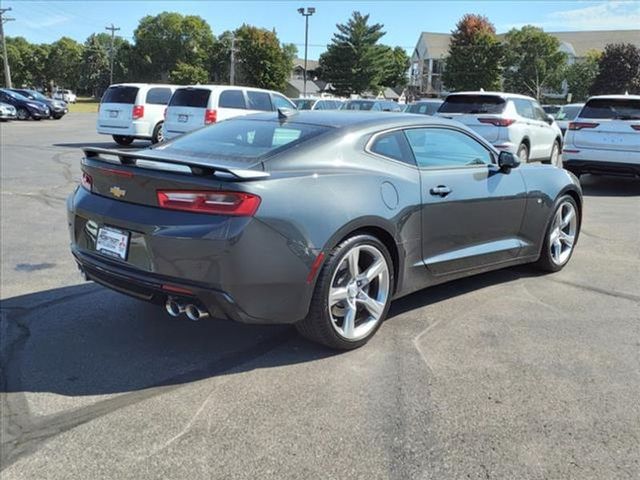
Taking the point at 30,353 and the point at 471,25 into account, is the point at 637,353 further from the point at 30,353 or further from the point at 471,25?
the point at 471,25

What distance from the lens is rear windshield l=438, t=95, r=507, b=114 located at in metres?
12.4

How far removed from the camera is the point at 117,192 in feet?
12.0

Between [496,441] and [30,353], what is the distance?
2758 millimetres

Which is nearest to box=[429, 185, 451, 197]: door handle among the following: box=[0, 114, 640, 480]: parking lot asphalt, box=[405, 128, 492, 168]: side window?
box=[405, 128, 492, 168]: side window

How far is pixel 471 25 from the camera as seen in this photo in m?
67.9

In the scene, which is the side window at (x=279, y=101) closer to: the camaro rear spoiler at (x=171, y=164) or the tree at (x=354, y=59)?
the camaro rear spoiler at (x=171, y=164)

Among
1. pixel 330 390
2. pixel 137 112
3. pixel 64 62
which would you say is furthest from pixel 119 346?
pixel 64 62

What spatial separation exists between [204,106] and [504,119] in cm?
695

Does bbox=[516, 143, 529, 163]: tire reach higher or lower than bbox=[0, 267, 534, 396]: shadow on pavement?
higher

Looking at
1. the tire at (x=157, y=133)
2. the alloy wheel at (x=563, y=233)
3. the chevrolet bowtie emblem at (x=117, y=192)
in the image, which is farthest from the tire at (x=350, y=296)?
the tire at (x=157, y=133)

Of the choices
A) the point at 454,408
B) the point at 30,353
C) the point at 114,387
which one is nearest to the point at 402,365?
the point at 454,408

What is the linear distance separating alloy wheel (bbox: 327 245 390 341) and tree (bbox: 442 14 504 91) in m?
63.7

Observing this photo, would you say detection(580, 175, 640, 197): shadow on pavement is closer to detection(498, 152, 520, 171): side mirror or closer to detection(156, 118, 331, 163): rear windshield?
detection(498, 152, 520, 171): side mirror

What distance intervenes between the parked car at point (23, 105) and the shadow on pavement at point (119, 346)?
2848 centimetres
